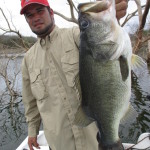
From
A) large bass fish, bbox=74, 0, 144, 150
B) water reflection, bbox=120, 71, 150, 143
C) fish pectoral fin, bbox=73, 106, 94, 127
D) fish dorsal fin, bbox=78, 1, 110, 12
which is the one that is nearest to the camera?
fish dorsal fin, bbox=78, 1, 110, 12

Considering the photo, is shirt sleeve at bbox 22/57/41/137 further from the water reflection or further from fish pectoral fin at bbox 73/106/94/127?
the water reflection

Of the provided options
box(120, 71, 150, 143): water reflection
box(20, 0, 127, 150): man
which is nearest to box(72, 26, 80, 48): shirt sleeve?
box(20, 0, 127, 150): man

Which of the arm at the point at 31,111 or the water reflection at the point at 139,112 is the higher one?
the arm at the point at 31,111

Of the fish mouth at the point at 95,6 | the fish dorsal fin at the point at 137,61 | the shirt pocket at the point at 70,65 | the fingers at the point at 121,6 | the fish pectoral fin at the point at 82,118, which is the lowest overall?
the fish pectoral fin at the point at 82,118

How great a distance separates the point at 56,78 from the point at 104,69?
871mm

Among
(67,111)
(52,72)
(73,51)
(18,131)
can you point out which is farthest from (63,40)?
(18,131)

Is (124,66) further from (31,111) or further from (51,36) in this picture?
(31,111)

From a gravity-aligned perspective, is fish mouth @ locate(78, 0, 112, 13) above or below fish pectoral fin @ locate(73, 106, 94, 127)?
above

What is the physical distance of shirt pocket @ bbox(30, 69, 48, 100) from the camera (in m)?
2.74

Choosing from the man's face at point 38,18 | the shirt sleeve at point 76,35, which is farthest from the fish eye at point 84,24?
the man's face at point 38,18

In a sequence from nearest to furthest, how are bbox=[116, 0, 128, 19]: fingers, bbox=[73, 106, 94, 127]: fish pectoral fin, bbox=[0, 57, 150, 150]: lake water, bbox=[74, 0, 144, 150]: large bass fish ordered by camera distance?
1. bbox=[74, 0, 144, 150]: large bass fish
2. bbox=[116, 0, 128, 19]: fingers
3. bbox=[73, 106, 94, 127]: fish pectoral fin
4. bbox=[0, 57, 150, 150]: lake water

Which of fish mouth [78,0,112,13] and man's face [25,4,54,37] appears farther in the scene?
man's face [25,4,54,37]

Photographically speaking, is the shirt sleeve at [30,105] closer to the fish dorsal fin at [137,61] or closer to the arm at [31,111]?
the arm at [31,111]

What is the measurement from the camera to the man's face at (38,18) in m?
2.59
